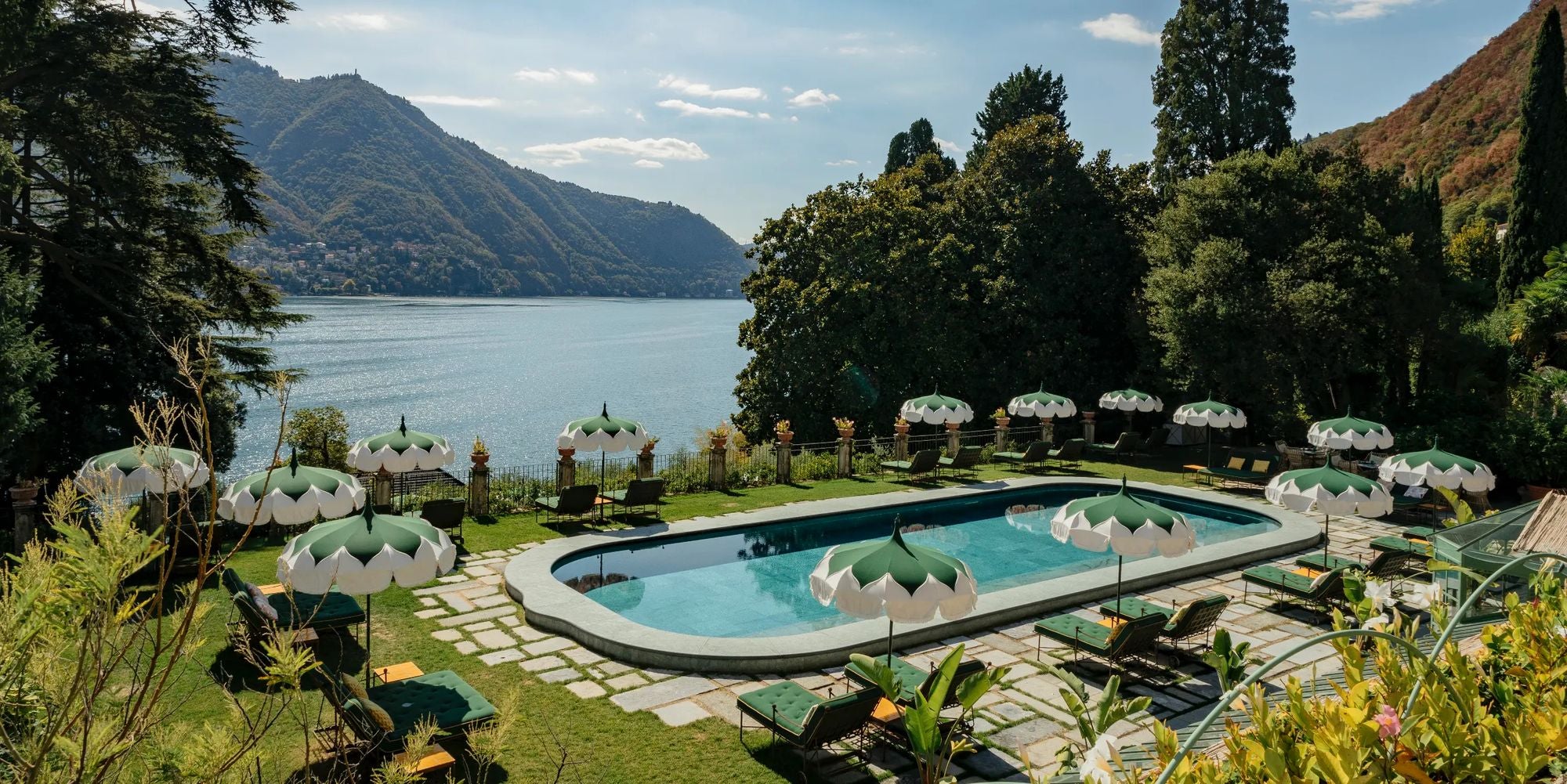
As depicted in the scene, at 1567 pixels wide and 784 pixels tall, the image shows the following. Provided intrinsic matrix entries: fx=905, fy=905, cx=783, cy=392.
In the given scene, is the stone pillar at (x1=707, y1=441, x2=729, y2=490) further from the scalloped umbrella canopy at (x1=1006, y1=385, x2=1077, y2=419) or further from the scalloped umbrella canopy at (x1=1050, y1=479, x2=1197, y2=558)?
the scalloped umbrella canopy at (x1=1050, y1=479, x2=1197, y2=558)

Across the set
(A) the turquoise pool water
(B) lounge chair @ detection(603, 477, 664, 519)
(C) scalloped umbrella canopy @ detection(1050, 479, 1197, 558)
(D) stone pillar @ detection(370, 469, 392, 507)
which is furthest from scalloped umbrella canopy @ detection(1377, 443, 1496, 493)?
(D) stone pillar @ detection(370, 469, 392, 507)

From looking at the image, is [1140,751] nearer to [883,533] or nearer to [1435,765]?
[1435,765]

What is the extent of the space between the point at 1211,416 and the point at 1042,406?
4154 mm

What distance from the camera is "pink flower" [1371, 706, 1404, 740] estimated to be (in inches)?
90.0

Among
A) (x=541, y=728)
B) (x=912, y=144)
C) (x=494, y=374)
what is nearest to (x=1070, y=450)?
(x=541, y=728)

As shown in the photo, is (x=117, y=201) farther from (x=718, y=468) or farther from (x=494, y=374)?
(x=494, y=374)

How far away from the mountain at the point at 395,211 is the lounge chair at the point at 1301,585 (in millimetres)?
118287

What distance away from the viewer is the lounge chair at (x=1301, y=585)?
39.2 feet

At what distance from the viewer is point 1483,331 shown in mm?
28297

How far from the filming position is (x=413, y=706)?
8.02m

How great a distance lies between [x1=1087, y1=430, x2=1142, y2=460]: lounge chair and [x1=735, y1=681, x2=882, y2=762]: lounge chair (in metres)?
19.7

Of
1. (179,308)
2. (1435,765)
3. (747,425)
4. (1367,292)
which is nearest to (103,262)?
(179,308)

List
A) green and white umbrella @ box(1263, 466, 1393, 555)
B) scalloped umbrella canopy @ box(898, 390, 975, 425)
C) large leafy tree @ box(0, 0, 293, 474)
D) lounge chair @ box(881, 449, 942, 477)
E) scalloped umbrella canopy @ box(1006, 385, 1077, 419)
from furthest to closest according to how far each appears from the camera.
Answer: scalloped umbrella canopy @ box(1006, 385, 1077, 419), scalloped umbrella canopy @ box(898, 390, 975, 425), lounge chair @ box(881, 449, 942, 477), large leafy tree @ box(0, 0, 293, 474), green and white umbrella @ box(1263, 466, 1393, 555)

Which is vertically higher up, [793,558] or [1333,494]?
[1333,494]
